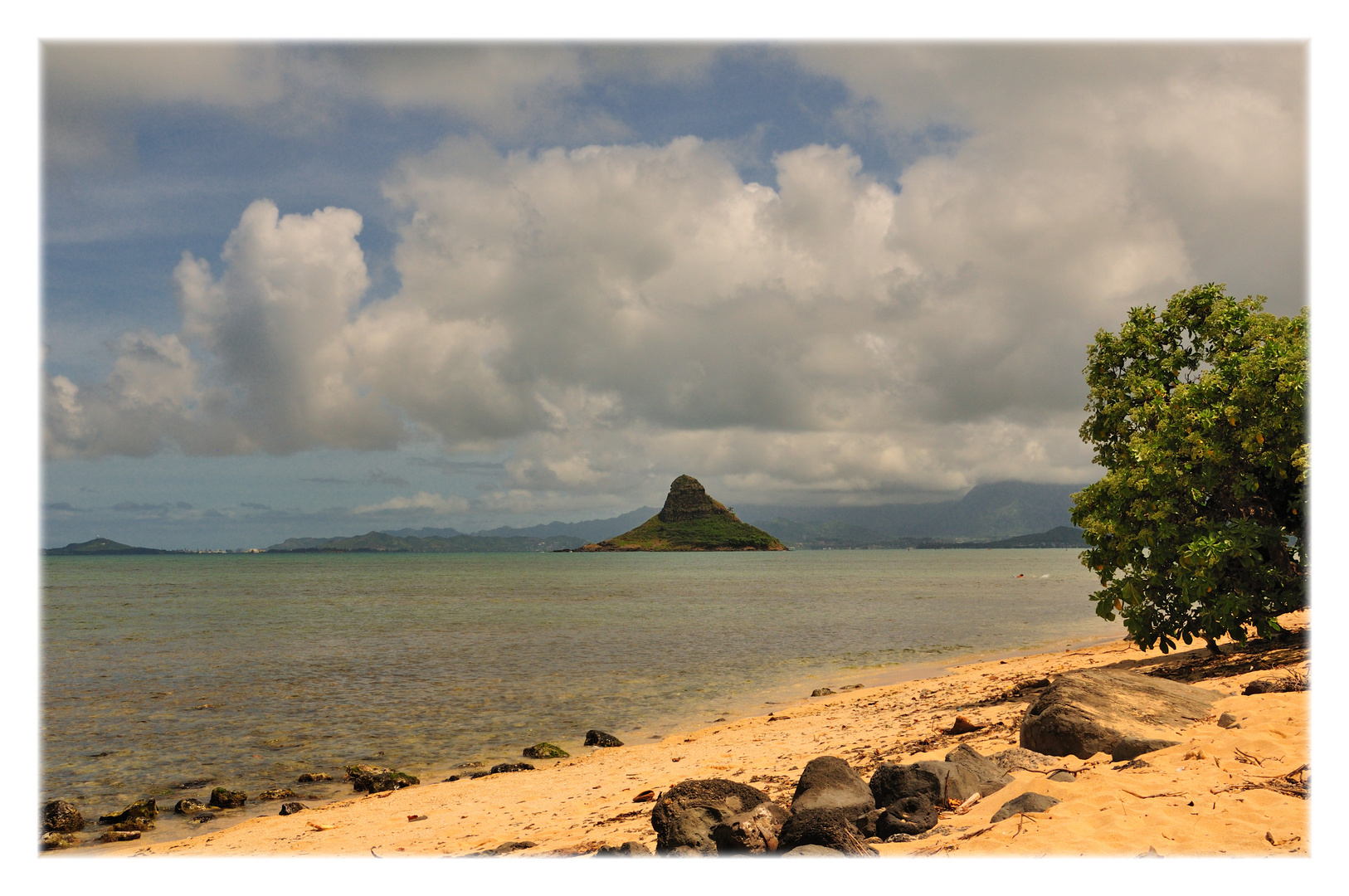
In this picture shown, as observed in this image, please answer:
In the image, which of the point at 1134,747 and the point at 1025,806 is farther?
the point at 1134,747

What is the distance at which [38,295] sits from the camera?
22.2ft

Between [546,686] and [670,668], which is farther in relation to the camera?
[670,668]

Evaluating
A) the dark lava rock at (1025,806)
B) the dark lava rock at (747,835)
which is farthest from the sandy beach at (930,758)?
the dark lava rock at (747,835)

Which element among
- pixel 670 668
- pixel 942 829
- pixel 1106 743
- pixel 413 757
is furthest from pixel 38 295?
pixel 670 668

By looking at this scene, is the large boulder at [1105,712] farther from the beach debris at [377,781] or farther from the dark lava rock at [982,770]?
the beach debris at [377,781]

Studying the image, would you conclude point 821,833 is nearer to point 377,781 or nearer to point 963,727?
point 963,727

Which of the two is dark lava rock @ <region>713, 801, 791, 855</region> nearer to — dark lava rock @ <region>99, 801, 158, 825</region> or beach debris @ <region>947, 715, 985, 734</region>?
beach debris @ <region>947, 715, 985, 734</region>

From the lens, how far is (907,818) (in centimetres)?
822

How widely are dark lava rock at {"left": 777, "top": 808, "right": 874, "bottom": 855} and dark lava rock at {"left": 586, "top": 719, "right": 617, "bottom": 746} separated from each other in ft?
41.8

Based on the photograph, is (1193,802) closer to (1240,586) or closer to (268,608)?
(1240,586)

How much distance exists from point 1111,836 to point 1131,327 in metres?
15.0

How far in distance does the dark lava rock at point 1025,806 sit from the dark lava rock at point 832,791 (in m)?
1.47

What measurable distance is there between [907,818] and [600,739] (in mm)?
12951

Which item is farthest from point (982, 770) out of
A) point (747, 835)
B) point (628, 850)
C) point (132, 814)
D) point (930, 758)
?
point (132, 814)
